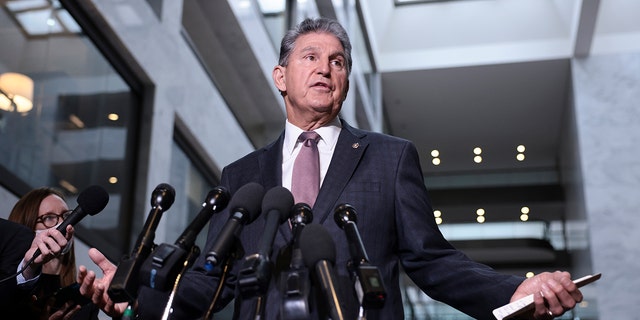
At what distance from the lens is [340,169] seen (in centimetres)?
268

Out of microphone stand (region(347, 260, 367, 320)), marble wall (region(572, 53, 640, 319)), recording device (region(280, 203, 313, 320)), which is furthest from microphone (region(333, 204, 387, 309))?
marble wall (region(572, 53, 640, 319))

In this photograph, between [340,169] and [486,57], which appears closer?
[340,169]

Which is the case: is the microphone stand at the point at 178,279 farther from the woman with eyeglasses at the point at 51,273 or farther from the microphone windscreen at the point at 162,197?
the woman with eyeglasses at the point at 51,273

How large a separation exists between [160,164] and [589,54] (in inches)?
521

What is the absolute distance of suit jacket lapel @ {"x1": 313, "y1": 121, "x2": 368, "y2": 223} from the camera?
2557mm

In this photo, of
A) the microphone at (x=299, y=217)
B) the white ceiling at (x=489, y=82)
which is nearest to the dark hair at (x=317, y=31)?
the microphone at (x=299, y=217)

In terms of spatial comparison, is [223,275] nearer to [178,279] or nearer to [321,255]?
[178,279]

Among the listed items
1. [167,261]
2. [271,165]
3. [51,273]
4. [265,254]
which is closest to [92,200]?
[271,165]

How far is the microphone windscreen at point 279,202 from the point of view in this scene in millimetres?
2129

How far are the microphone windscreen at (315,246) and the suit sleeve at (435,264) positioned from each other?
A: 0.66 m

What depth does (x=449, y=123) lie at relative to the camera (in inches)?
898

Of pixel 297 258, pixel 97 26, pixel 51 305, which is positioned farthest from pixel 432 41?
pixel 297 258

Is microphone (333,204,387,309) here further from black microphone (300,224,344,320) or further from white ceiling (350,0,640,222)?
white ceiling (350,0,640,222)

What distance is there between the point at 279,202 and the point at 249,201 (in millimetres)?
72
